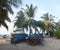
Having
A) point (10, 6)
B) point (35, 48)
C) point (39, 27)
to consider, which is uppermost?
point (10, 6)

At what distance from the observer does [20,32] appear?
36719 mm

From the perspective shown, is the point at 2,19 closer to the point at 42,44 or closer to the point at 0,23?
the point at 0,23

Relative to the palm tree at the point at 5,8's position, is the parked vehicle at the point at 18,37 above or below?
below

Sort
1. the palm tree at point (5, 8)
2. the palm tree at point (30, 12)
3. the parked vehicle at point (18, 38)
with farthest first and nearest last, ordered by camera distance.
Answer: the palm tree at point (30, 12), the parked vehicle at point (18, 38), the palm tree at point (5, 8)

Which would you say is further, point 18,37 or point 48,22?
point 48,22

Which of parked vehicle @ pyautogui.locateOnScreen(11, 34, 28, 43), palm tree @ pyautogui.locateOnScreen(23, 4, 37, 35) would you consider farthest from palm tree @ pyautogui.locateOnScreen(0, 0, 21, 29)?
palm tree @ pyautogui.locateOnScreen(23, 4, 37, 35)

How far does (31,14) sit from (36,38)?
40.9 feet

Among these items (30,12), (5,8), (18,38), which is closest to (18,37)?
(18,38)

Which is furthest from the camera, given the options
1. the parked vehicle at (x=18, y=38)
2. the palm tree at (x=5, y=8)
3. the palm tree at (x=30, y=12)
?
the palm tree at (x=30, y=12)

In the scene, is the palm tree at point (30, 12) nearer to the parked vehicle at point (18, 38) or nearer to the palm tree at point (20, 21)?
the palm tree at point (20, 21)

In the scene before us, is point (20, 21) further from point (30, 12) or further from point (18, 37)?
point (18, 37)

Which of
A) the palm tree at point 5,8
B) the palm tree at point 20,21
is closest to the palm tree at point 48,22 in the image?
the palm tree at point 20,21

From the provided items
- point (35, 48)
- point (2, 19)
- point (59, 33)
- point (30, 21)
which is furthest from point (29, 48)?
point (30, 21)

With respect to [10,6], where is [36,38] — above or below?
below
